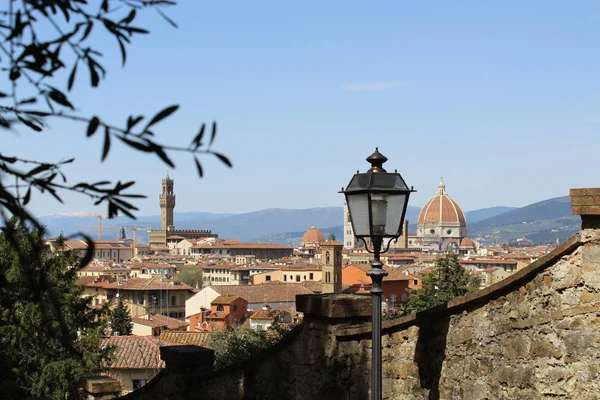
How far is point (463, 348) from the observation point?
439cm

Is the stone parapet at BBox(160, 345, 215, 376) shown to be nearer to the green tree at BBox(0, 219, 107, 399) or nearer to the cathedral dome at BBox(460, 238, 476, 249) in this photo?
the green tree at BBox(0, 219, 107, 399)

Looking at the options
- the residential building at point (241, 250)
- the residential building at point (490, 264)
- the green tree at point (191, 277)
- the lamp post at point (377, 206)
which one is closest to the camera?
the lamp post at point (377, 206)

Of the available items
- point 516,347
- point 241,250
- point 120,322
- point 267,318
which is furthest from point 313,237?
point 516,347

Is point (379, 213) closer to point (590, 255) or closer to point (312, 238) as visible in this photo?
point (590, 255)

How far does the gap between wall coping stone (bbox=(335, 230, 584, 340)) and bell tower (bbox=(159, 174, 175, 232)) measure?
16406cm

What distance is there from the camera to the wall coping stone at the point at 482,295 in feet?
12.5

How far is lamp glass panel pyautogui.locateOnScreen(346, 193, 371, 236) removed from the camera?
4.32 meters

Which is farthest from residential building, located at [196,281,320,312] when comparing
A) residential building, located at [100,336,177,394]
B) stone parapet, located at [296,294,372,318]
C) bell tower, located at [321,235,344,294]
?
stone parapet, located at [296,294,372,318]

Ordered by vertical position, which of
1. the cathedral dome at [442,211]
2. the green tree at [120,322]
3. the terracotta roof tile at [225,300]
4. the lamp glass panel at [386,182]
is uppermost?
the cathedral dome at [442,211]

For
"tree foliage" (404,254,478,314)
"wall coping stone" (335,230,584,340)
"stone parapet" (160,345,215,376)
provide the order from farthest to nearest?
"tree foliage" (404,254,478,314) < "stone parapet" (160,345,215,376) < "wall coping stone" (335,230,584,340)

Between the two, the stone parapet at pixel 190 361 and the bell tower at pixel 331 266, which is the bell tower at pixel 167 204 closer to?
the bell tower at pixel 331 266

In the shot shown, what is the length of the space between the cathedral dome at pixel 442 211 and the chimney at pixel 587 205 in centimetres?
16989

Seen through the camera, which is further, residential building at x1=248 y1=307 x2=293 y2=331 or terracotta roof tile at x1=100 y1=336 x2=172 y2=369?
residential building at x1=248 y1=307 x2=293 y2=331

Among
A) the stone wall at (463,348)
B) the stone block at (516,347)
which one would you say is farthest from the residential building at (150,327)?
the stone block at (516,347)
